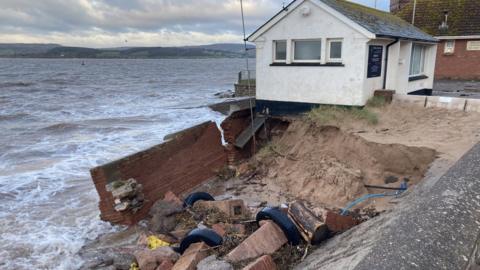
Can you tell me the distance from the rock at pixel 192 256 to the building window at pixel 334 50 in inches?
351

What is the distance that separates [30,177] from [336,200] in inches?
409

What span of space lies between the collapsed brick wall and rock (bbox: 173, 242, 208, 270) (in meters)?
3.30

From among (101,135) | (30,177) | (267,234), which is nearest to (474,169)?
(267,234)

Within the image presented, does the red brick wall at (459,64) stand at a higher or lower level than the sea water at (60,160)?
higher

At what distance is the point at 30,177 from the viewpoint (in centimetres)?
1279

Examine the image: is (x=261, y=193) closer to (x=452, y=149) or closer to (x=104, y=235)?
(x=104, y=235)

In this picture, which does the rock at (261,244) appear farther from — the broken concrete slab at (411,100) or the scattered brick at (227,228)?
the broken concrete slab at (411,100)

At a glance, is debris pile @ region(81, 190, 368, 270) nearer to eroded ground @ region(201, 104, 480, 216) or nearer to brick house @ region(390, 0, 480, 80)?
eroded ground @ region(201, 104, 480, 216)

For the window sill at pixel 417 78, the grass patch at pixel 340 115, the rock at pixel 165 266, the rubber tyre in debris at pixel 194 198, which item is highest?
the window sill at pixel 417 78

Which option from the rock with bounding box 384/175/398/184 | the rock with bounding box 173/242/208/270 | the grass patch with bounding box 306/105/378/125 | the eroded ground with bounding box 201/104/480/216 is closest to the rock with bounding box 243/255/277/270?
the rock with bounding box 173/242/208/270

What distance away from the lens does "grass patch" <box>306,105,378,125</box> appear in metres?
11.5

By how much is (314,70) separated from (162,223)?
767cm

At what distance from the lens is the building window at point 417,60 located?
1614 cm

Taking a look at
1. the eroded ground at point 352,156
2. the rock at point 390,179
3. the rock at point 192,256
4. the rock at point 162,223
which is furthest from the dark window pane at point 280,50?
the rock at point 192,256
